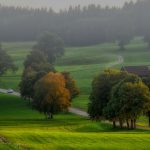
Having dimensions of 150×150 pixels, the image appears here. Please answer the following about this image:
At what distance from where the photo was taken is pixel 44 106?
102 meters

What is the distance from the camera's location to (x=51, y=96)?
103 meters

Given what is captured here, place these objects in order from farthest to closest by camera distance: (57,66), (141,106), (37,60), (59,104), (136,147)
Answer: (57,66) → (37,60) → (59,104) → (141,106) → (136,147)

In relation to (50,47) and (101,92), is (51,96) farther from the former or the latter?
(50,47)

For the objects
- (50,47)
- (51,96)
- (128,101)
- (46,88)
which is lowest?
(128,101)

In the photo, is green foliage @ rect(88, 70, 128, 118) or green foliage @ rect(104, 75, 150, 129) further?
green foliage @ rect(88, 70, 128, 118)

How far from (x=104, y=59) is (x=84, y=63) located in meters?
10.8

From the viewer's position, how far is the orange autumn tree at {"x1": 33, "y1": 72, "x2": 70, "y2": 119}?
102 metres

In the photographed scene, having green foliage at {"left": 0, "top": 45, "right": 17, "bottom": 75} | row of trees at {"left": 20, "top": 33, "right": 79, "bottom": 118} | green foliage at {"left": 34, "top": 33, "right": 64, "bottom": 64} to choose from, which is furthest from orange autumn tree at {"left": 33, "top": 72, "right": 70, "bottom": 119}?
green foliage at {"left": 34, "top": 33, "right": 64, "bottom": 64}

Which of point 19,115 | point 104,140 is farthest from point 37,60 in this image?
point 104,140

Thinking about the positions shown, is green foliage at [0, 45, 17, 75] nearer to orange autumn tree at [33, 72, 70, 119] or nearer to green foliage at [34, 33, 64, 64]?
green foliage at [34, 33, 64, 64]

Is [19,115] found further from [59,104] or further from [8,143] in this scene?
[8,143]

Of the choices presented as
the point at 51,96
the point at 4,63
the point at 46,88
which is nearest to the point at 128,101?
the point at 51,96

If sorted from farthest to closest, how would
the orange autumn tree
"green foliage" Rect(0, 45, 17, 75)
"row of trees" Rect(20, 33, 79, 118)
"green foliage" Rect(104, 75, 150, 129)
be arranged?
"green foliage" Rect(0, 45, 17, 75)
"row of trees" Rect(20, 33, 79, 118)
the orange autumn tree
"green foliage" Rect(104, 75, 150, 129)

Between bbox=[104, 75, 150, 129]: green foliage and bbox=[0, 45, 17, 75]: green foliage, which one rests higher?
bbox=[0, 45, 17, 75]: green foliage
